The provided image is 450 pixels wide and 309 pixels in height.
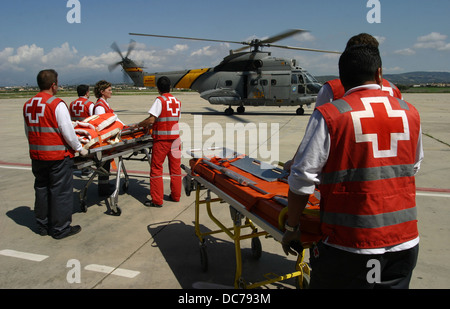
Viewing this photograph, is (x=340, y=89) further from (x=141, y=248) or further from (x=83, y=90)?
(x=83, y=90)

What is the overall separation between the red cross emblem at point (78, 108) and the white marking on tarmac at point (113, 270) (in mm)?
3862

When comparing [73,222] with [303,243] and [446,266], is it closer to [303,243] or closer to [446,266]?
[303,243]

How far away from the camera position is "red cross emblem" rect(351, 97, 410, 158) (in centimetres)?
161

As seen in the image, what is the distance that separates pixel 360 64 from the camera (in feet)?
5.64

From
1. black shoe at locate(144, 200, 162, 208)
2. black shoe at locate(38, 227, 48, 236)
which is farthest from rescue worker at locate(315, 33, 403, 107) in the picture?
black shoe at locate(38, 227, 48, 236)

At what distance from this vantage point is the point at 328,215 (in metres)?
1.74

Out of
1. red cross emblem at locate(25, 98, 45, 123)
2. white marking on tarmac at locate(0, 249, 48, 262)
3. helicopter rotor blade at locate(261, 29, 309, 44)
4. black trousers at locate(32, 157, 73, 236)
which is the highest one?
helicopter rotor blade at locate(261, 29, 309, 44)

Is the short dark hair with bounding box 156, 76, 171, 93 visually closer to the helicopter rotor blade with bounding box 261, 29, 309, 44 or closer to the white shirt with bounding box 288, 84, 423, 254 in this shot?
the white shirt with bounding box 288, 84, 423, 254

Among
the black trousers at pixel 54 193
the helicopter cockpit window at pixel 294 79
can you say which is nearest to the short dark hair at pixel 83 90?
the black trousers at pixel 54 193

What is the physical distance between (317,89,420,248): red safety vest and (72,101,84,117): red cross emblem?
5.88 m

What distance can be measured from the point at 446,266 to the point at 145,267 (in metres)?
3.19

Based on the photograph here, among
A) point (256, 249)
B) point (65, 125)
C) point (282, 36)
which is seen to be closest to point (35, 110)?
point (65, 125)

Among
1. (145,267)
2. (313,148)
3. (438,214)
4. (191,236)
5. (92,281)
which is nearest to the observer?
(313,148)
